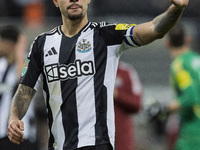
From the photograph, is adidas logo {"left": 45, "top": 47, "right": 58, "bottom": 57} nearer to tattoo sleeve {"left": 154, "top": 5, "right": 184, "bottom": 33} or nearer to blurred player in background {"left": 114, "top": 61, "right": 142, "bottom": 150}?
tattoo sleeve {"left": 154, "top": 5, "right": 184, "bottom": 33}

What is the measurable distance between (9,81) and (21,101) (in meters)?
1.96

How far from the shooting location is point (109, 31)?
3988mm

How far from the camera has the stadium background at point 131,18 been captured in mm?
14781

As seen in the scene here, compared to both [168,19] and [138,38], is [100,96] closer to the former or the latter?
[138,38]

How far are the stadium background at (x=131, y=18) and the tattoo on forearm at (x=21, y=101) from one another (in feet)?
33.9

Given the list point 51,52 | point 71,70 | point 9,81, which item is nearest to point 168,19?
point 71,70

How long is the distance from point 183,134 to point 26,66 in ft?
8.95

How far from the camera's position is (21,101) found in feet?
13.6

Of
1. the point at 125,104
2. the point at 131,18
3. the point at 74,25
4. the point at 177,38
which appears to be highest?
the point at 131,18

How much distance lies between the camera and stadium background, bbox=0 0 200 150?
48.5 feet

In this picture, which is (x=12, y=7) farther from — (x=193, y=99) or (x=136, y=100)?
(x=193, y=99)

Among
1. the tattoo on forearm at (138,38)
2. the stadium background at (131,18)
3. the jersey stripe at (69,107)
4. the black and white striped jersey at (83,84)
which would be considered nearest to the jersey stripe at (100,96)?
the black and white striped jersey at (83,84)

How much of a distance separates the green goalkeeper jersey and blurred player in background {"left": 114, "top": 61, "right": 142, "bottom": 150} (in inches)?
31.6

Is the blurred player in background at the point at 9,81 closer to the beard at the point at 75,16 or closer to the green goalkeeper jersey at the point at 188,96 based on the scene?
the green goalkeeper jersey at the point at 188,96
